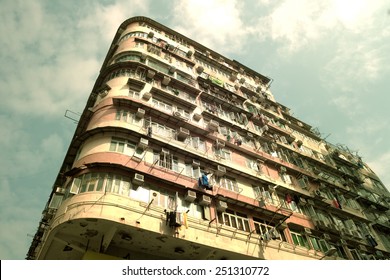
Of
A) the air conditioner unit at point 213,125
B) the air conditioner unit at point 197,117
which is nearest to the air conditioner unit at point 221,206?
the air conditioner unit at point 213,125

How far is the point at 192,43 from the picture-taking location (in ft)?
103

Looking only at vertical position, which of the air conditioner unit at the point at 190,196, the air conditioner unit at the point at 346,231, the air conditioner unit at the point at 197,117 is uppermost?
the air conditioner unit at the point at 197,117

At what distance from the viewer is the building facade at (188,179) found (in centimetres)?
1307

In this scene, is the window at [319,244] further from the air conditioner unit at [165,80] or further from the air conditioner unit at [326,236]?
the air conditioner unit at [165,80]

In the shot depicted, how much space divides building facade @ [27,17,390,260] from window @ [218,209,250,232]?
0.27 ft

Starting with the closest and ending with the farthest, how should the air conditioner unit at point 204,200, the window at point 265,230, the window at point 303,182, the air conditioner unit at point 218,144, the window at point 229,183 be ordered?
the air conditioner unit at point 204,200
the window at point 265,230
the window at point 229,183
the air conditioner unit at point 218,144
the window at point 303,182

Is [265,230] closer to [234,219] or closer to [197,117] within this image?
[234,219]

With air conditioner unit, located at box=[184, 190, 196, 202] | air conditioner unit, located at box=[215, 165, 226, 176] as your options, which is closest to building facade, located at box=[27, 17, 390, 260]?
air conditioner unit, located at box=[184, 190, 196, 202]

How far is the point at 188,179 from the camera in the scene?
16.5 m

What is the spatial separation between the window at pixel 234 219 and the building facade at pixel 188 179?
8 centimetres

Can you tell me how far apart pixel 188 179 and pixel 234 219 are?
3723mm

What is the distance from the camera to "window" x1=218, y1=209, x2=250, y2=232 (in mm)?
16234

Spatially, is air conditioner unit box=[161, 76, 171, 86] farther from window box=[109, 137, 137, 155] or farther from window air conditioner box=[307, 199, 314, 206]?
window air conditioner box=[307, 199, 314, 206]
